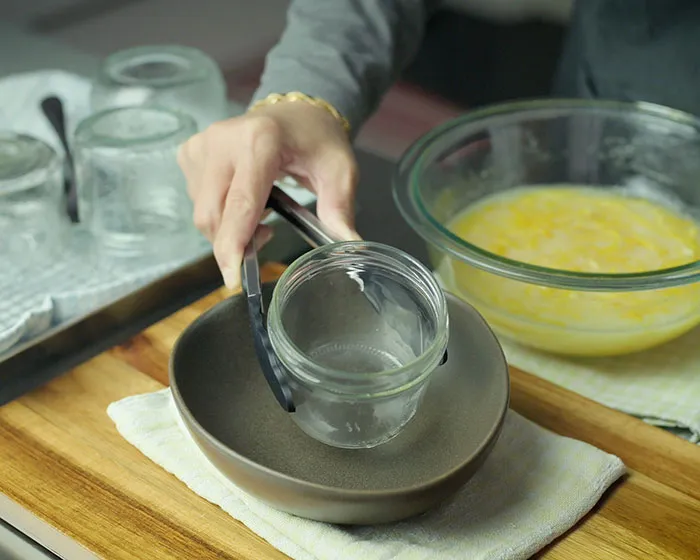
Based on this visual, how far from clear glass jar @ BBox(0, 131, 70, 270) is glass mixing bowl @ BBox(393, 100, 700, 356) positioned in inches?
11.5

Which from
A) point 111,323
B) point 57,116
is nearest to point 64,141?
point 57,116

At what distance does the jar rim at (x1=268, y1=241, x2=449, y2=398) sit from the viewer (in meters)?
0.54

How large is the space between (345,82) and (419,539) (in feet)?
1.37

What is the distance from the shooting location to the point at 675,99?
36.0 inches

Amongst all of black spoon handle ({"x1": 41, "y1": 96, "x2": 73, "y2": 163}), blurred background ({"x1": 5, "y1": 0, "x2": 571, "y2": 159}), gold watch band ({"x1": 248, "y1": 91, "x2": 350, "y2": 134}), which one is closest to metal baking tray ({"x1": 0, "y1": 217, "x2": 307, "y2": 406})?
gold watch band ({"x1": 248, "y1": 91, "x2": 350, "y2": 134})

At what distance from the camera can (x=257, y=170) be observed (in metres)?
0.68

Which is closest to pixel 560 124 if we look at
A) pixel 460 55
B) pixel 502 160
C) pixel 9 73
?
pixel 502 160

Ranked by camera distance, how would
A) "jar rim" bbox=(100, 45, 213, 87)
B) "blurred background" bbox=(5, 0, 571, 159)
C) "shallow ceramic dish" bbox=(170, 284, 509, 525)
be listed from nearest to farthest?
1. "shallow ceramic dish" bbox=(170, 284, 509, 525)
2. "jar rim" bbox=(100, 45, 213, 87)
3. "blurred background" bbox=(5, 0, 571, 159)

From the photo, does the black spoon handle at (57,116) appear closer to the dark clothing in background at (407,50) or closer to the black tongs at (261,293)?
the dark clothing in background at (407,50)

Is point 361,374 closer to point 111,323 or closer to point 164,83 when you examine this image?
point 111,323

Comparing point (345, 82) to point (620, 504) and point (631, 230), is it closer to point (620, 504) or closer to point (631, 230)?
point (631, 230)

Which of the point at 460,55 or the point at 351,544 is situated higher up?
the point at 351,544

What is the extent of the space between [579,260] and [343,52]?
0.28m

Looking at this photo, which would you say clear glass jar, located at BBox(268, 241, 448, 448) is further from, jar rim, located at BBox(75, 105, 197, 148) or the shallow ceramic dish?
jar rim, located at BBox(75, 105, 197, 148)
